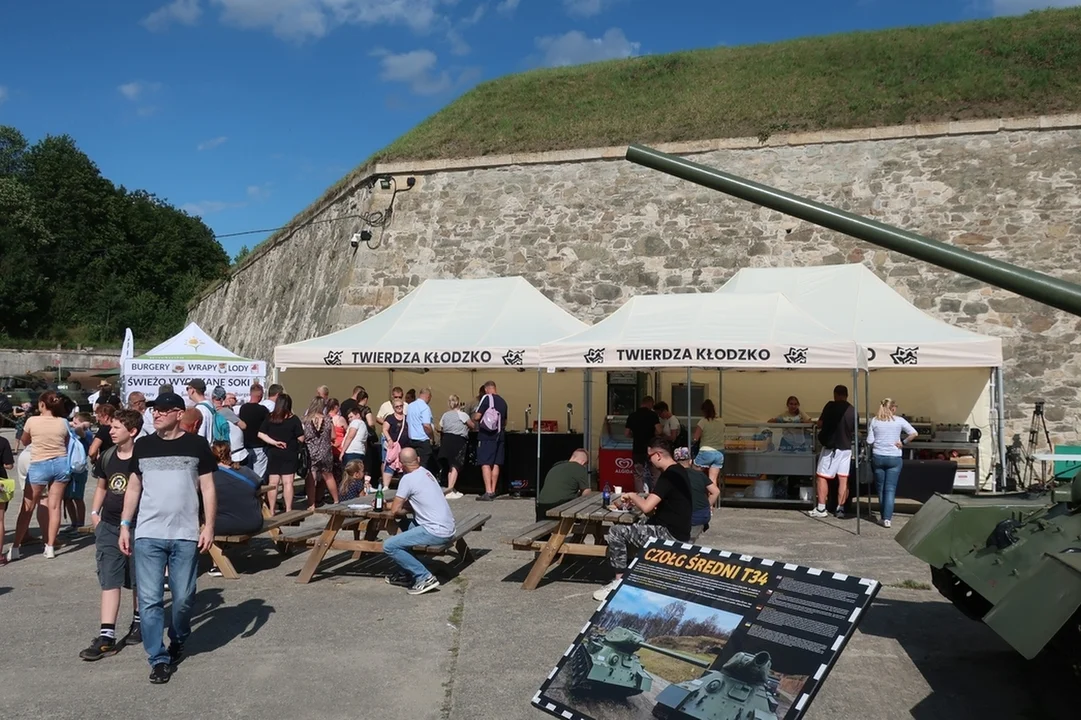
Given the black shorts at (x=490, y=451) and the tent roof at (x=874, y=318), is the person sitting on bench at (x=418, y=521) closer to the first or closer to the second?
the black shorts at (x=490, y=451)

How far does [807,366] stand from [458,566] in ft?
16.0

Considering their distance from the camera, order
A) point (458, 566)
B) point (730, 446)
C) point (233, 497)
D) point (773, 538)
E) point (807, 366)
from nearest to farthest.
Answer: point (233, 497) → point (458, 566) → point (773, 538) → point (807, 366) → point (730, 446)

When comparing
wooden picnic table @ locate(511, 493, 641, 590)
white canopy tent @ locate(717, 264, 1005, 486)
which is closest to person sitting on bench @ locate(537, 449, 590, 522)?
wooden picnic table @ locate(511, 493, 641, 590)

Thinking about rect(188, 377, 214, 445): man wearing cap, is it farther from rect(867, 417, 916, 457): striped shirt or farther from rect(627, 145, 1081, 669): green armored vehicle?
rect(867, 417, 916, 457): striped shirt

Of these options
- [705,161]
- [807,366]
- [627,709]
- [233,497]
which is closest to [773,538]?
[807,366]

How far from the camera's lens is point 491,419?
43.2ft

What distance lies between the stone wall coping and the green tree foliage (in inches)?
1829

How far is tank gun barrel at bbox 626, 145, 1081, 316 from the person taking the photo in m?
4.70

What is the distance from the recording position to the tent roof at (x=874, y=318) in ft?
38.1

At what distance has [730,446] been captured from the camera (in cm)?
1289

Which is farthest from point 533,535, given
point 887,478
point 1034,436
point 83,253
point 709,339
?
point 83,253

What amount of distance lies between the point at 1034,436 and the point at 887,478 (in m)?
5.78

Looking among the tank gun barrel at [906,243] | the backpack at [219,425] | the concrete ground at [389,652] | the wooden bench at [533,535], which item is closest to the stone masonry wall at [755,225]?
Result: the backpack at [219,425]

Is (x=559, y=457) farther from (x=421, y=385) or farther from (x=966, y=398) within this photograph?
(x=966, y=398)
